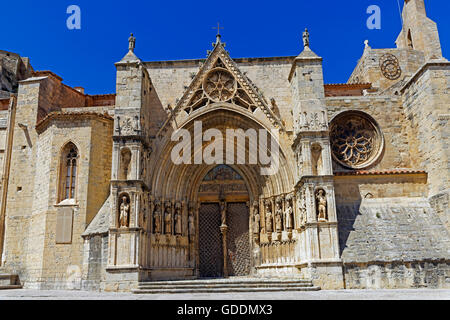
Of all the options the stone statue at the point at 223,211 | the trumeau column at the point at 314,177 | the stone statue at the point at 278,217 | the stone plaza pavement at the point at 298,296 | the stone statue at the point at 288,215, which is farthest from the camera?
the stone statue at the point at 223,211

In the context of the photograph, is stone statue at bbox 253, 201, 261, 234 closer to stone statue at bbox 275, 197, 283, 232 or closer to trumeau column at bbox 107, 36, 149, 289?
stone statue at bbox 275, 197, 283, 232

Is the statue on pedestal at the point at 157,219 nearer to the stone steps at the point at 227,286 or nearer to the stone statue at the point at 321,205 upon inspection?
the stone steps at the point at 227,286

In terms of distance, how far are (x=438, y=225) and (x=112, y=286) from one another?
32.8ft

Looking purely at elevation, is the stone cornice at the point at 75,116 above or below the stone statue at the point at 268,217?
above

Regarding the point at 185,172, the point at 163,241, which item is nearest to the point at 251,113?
the point at 185,172

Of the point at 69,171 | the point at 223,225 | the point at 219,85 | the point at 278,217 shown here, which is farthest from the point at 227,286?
the point at 69,171


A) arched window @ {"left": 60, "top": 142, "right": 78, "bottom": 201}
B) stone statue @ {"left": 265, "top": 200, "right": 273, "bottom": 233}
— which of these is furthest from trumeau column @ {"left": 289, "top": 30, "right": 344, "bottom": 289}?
arched window @ {"left": 60, "top": 142, "right": 78, "bottom": 201}

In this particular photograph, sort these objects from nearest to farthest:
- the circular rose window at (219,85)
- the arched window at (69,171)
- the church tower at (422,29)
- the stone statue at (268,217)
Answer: the stone statue at (268,217)
the circular rose window at (219,85)
the arched window at (69,171)
the church tower at (422,29)

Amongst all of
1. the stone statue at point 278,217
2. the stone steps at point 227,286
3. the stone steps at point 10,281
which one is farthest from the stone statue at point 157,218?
the stone steps at point 10,281

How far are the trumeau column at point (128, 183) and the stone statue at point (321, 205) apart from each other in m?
5.37

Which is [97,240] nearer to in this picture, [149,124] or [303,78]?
[149,124]

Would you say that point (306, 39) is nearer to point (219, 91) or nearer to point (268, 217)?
point (219, 91)

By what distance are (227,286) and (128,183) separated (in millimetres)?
4328

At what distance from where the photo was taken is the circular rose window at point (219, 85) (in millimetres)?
14820
